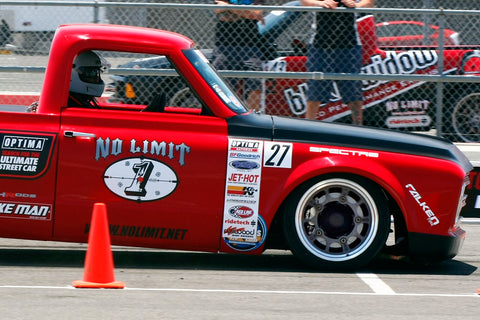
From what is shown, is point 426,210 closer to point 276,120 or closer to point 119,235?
point 276,120

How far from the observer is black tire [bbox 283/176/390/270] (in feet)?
22.0

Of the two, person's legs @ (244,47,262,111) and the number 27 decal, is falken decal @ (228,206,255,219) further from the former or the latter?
person's legs @ (244,47,262,111)

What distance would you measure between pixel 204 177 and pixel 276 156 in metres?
0.52

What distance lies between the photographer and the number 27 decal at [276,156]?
21.7 ft

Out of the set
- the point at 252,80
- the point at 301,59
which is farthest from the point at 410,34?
the point at 252,80

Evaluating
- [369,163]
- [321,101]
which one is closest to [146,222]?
[369,163]

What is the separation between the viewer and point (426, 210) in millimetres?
6715

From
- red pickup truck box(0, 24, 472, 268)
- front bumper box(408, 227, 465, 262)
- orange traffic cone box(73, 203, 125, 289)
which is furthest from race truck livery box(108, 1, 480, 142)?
orange traffic cone box(73, 203, 125, 289)

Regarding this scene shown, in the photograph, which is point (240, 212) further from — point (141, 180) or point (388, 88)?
point (388, 88)

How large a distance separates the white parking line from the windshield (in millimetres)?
1479

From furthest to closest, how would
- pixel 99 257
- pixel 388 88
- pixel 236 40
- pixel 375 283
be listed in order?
pixel 388 88, pixel 236 40, pixel 375 283, pixel 99 257

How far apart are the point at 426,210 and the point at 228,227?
4.62 ft

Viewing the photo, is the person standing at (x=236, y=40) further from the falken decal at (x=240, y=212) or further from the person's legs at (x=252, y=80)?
the falken decal at (x=240, y=212)

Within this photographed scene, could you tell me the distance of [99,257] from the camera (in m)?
5.98
